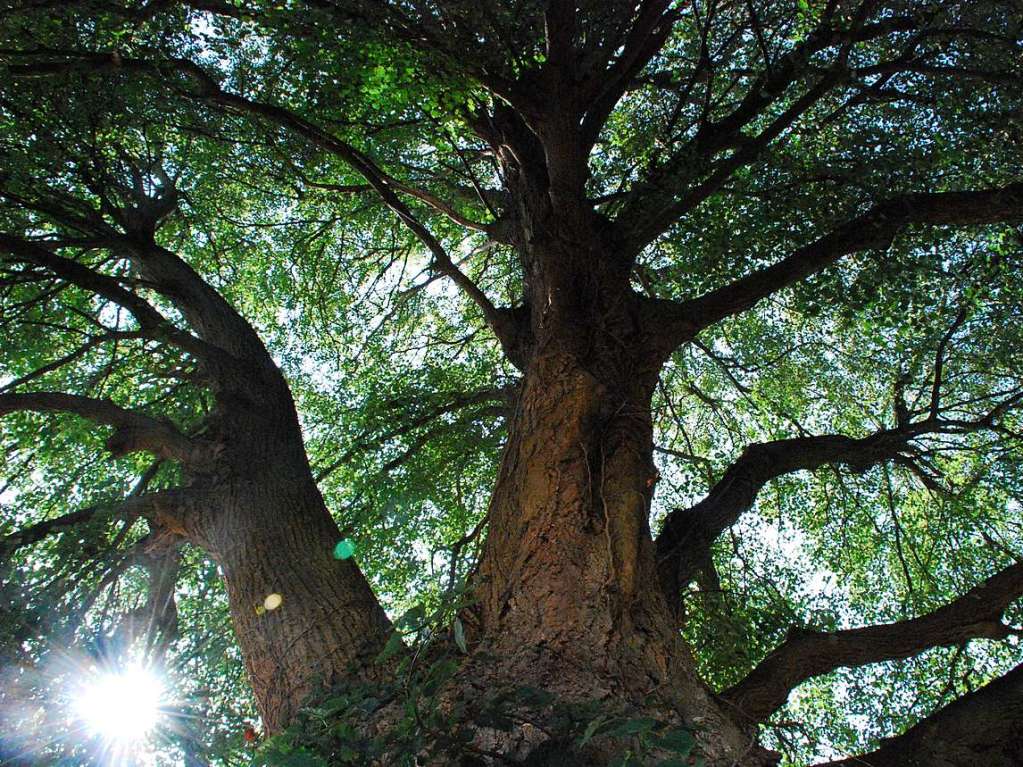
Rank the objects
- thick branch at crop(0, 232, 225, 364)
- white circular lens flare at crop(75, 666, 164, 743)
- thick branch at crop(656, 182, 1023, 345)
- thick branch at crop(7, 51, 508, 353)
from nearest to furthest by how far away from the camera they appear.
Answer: white circular lens flare at crop(75, 666, 164, 743), thick branch at crop(0, 232, 225, 364), thick branch at crop(656, 182, 1023, 345), thick branch at crop(7, 51, 508, 353)

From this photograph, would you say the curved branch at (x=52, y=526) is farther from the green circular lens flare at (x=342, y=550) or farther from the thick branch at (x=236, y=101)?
the thick branch at (x=236, y=101)

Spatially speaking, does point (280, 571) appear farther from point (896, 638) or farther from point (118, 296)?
point (896, 638)

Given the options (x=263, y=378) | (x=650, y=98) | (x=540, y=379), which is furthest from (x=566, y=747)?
(x=650, y=98)

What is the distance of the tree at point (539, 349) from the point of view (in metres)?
3.35

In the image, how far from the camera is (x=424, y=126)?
6.75 metres

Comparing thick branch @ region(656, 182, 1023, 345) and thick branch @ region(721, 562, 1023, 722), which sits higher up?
thick branch @ region(656, 182, 1023, 345)

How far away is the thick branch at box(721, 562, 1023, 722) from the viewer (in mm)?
3873

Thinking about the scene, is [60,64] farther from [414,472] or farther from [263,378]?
[414,472]

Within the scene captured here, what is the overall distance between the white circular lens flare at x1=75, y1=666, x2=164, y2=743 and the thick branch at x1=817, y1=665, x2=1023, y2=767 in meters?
3.92

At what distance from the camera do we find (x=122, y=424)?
13.8 ft

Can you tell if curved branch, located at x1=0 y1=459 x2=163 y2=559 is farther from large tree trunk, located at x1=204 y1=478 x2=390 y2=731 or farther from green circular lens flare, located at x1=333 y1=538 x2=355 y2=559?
green circular lens flare, located at x1=333 y1=538 x2=355 y2=559

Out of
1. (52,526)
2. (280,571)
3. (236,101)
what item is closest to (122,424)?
(52,526)

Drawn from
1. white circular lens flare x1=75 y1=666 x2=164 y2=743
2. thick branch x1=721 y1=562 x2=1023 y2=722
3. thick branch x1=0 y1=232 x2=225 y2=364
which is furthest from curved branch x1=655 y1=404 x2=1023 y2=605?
white circular lens flare x1=75 y1=666 x2=164 y2=743

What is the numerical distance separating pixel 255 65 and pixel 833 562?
→ 25.1 ft
